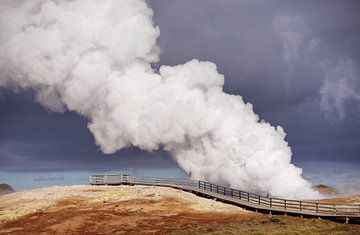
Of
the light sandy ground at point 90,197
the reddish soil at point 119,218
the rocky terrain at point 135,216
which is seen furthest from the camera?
the light sandy ground at point 90,197

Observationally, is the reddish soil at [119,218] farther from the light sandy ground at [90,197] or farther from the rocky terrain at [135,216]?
the light sandy ground at [90,197]

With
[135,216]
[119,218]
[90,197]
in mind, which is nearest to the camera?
[119,218]


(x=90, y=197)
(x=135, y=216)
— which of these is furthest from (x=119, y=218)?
(x=90, y=197)

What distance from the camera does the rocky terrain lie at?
43.4 metres

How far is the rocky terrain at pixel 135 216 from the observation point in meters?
43.4

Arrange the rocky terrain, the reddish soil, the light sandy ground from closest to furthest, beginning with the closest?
the rocky terrain
the reddish soil
the light sandy ground

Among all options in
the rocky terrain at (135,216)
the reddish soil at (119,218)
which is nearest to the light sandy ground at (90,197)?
the rocky terrain at (135,216)

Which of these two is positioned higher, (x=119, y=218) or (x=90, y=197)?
(x=90, y=197)

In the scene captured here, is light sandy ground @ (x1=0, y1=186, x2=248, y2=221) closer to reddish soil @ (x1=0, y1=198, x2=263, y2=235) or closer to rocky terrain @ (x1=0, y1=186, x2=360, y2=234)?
rocky terrain @ (x1=0, y1=186, x2=360, y2=234)

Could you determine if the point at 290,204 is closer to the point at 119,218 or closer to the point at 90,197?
the point at 119,218

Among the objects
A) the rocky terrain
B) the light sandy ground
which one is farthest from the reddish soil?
the light sandy ground

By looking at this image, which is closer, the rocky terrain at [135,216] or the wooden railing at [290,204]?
the rocky terrain at [135,216]

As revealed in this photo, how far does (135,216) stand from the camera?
51.5 m

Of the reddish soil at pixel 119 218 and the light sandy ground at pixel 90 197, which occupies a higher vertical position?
the light sandy ground at pixel 90 197
